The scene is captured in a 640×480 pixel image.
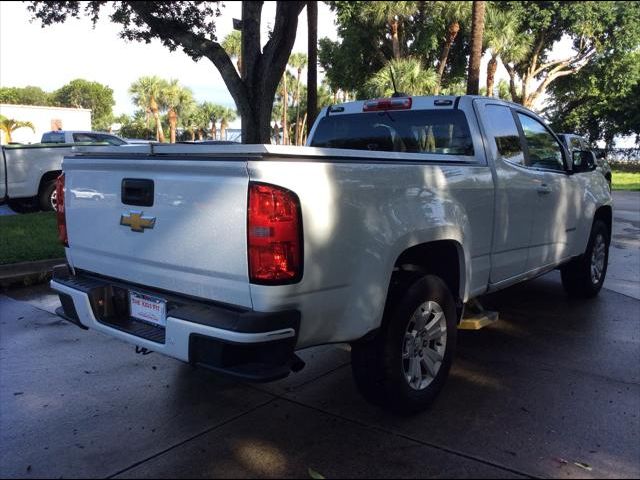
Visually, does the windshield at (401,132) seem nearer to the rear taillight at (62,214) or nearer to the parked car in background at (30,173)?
the rear taillight at (62,214)

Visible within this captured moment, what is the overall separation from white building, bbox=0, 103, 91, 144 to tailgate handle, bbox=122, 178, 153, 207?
46.4m

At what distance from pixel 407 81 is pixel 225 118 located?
51.9m

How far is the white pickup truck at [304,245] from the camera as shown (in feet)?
8.99

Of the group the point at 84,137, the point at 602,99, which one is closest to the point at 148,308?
the point at 84,137

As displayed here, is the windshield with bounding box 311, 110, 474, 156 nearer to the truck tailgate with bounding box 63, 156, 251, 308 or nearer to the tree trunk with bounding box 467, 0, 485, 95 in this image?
the truck tailgate with bounding box 63, 156, 251, 308

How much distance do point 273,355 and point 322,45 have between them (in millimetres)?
30554

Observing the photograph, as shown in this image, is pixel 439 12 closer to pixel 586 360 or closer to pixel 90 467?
pixel 586 360

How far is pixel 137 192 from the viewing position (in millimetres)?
3230

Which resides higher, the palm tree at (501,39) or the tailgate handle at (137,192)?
the palm tree at (501,39)

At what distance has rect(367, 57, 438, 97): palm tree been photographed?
24281 mm

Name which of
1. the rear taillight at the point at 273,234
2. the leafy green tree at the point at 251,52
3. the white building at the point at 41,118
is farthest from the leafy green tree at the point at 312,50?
the white building at the point at 41,118

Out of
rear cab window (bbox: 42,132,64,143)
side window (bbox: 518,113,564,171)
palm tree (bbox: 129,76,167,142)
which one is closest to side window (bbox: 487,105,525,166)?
side window (bbox: 518,113,564,171)

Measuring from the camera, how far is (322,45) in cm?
3130

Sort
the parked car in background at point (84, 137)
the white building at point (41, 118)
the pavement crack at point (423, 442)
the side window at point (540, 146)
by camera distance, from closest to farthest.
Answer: the pavement crack at point (423, 442), the side window at point (540, 146), the parked car in background at point (84, 137), the white building at point (41, 118)
